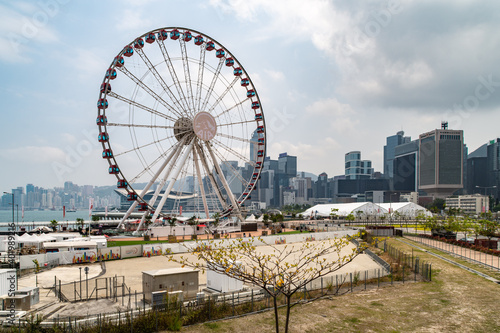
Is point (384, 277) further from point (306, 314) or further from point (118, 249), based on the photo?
point (118, 249)

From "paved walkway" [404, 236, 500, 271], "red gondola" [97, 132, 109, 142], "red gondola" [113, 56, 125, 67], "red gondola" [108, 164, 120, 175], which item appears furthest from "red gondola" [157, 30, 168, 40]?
"paved walkway" [404, 236, 500, 271]

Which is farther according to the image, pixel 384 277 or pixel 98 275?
pixel 98 275

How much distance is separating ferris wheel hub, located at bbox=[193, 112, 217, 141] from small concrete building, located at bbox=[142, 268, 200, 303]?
3585cm

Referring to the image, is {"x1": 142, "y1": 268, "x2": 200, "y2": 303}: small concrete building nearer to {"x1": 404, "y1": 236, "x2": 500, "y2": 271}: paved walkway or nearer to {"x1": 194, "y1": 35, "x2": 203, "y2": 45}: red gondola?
{"x1": 404, "y1": 236, "x2": 500, "y2": 271}: paved walkway

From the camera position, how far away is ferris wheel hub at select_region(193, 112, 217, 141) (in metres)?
56.8

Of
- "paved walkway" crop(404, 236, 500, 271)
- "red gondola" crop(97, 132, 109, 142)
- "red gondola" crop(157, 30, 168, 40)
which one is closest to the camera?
"paved walkway" crop(404, 236, 500, 271)

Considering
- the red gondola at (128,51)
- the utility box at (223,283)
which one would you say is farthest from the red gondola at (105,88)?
the utility box at (223,283)

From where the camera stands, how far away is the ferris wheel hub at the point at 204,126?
2235 inches

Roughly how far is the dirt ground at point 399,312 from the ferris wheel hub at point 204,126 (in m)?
37.6

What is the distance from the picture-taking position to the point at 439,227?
190ft

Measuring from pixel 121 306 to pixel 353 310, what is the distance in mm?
11936

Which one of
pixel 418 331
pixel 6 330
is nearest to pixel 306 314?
pixel 418 331

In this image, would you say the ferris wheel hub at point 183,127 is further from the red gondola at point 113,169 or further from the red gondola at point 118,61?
the red gondola at point 118,61

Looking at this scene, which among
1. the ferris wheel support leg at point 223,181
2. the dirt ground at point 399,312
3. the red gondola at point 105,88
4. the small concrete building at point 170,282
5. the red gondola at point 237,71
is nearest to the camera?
the dirt ground at point 399,312
